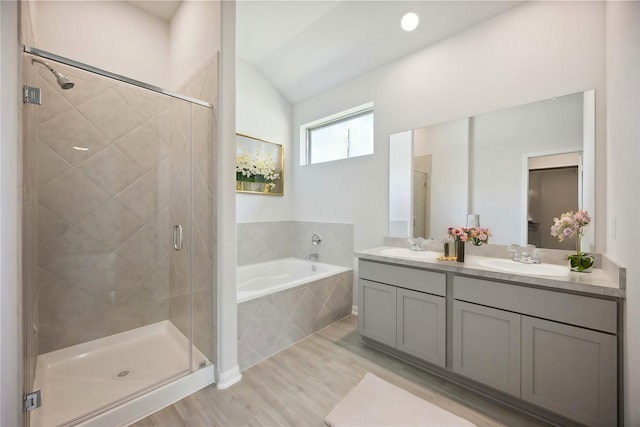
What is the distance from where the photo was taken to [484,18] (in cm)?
221

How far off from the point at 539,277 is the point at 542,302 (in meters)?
0.15

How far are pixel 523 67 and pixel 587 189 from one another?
40.4 inches

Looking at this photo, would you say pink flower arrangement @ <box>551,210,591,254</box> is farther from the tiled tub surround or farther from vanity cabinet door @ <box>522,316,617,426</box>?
the tiled tub surround

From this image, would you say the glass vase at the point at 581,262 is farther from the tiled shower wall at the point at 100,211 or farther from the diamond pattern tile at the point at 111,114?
the diamond pattern tile at the point at 111,114

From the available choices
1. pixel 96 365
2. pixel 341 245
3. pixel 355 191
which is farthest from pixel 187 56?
pixel 96 365

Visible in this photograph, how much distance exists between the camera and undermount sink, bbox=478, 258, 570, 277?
166 cm

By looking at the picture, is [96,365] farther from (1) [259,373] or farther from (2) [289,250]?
(2) [289,250]

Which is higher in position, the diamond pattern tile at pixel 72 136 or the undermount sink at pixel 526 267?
the diamond pattern tile at pixel 72 136

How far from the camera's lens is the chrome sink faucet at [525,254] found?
6.33ft

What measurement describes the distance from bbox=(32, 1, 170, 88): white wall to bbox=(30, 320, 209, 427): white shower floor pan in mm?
2502

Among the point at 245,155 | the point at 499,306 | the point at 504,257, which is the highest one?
the point at 245,155

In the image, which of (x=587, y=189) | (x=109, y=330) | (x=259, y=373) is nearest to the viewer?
(x=587, y=189)

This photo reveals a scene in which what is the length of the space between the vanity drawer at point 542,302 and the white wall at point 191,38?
245 cm

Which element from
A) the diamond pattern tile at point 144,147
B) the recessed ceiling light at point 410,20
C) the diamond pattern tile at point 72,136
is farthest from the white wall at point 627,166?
the diamond pattern tile at point 72,136
